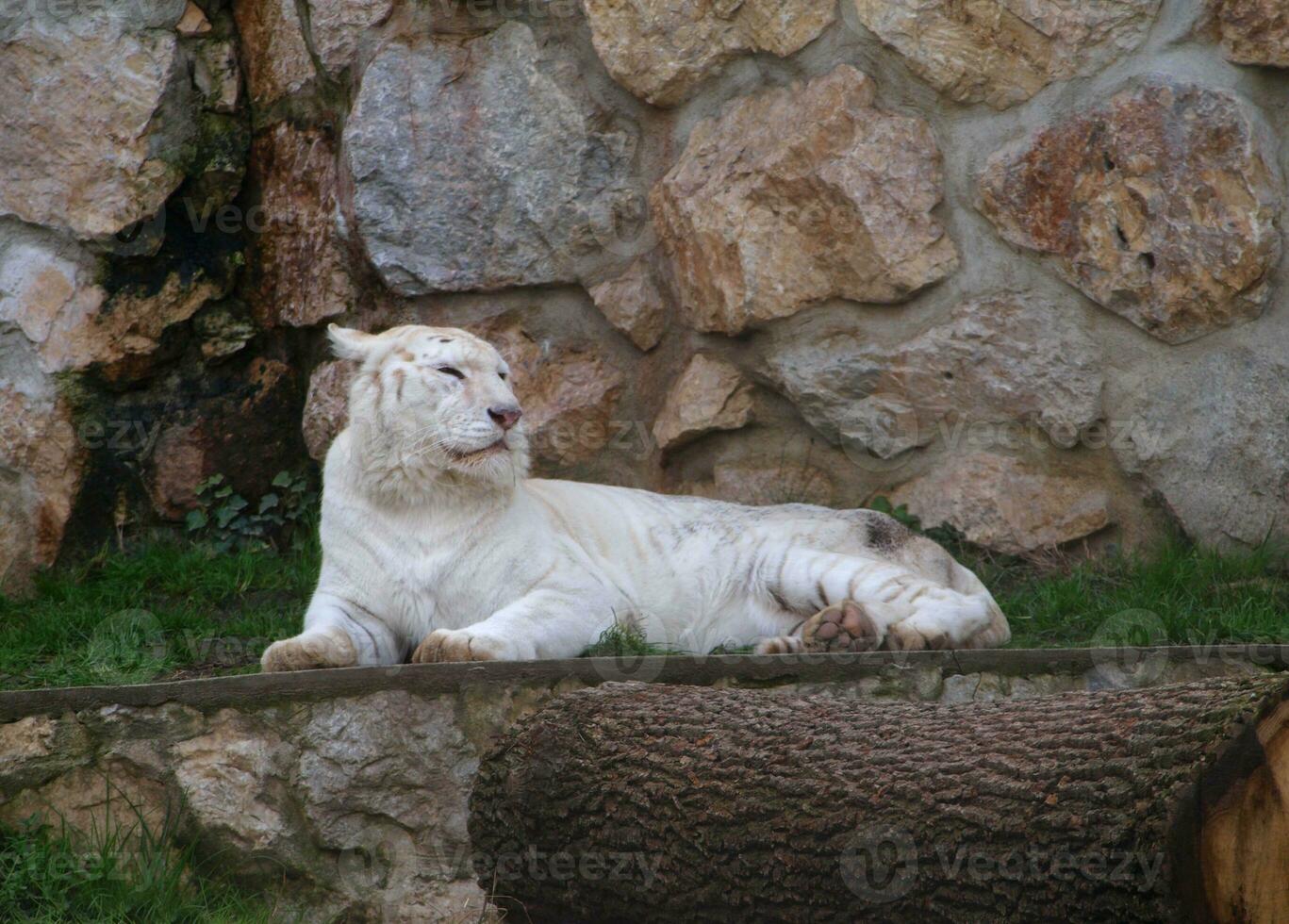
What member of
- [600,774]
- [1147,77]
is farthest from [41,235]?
[1147,77]

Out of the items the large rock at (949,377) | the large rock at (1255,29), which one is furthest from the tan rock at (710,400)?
the large rock at (1255,29)

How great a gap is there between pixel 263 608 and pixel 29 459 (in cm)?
131

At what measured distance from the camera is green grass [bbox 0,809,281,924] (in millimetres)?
3621

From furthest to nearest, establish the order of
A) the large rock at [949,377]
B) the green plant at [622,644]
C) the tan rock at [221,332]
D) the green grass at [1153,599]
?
1. the tan rock at [221,332]
2. the large rock at [949,377]
3. the green grass at [1153,599]
4. the green plant at [622,644]

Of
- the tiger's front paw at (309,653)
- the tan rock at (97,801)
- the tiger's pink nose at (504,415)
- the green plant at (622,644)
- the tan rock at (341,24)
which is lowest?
the tan rock at (97,801)

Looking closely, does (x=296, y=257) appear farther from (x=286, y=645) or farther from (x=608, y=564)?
(x=286, y=645)

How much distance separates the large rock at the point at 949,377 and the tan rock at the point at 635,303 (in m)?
0.55

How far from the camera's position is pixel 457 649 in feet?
13.5

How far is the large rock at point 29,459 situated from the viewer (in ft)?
19.8

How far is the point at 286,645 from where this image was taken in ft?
13.7

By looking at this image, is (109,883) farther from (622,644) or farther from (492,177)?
(492,177)

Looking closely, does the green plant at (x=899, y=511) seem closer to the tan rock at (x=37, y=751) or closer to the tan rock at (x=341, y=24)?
the tan rock at (x=341, y=24)

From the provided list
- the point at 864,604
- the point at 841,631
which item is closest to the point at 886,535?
the point at 864,604

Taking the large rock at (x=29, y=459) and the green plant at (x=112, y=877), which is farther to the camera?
the large rock at (x=29, y=459)
